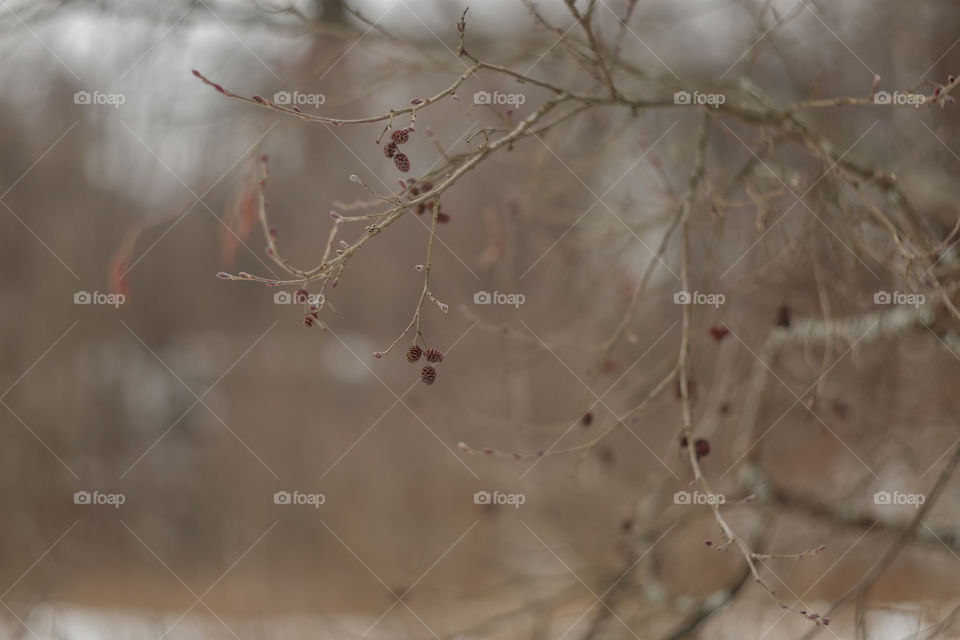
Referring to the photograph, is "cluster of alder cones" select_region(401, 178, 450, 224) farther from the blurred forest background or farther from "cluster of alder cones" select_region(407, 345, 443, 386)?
"cluster of alder cones" select_region(407, 345, 443, 386)

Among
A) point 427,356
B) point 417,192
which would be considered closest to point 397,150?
point 417,192

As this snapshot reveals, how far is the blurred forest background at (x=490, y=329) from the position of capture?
90.9 inches

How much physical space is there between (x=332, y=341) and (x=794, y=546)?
6062 millimetres

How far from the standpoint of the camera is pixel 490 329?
215 centimetres

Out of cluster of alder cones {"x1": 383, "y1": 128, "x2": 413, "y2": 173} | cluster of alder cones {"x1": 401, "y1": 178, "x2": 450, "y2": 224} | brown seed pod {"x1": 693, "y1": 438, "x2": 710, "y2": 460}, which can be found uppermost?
cluster of alder cones {"x1": 383, "y1": 128, "x2": 413, "y2": 173}

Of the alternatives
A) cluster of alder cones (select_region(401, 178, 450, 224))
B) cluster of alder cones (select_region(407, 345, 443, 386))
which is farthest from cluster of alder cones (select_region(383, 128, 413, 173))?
cluster of alder cones (select_region(407, 345, 443, 386))

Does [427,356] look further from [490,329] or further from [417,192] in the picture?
[490,329]

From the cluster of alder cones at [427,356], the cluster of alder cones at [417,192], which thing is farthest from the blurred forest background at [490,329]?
the cluster of alder cones at [427,356]

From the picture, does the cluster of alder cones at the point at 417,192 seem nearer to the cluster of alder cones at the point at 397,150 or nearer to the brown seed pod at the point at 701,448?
the cluster of alder cones at the point at 397,150

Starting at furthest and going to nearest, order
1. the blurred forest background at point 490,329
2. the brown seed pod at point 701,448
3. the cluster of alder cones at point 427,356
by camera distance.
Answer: the blurred forest background at point 490,329, the brown seed pod at point 701,448, the cluster of alder cones at point 427,356

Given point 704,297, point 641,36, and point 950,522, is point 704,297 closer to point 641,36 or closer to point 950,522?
point 950,522

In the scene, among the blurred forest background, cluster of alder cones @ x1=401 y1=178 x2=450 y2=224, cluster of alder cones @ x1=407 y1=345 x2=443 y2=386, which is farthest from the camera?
the blurred forest background

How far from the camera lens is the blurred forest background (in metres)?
2.31

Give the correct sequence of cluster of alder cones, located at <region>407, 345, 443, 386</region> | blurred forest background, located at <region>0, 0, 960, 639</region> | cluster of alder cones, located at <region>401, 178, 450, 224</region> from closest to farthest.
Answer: cluster of alder cones, located at <region>407, 345, 443, 386</region> < cluster of alder cones, located at <region>401, 178, 450, 224</region> < blurred forest background, located at <region>0, 0, 960, 639</region>
